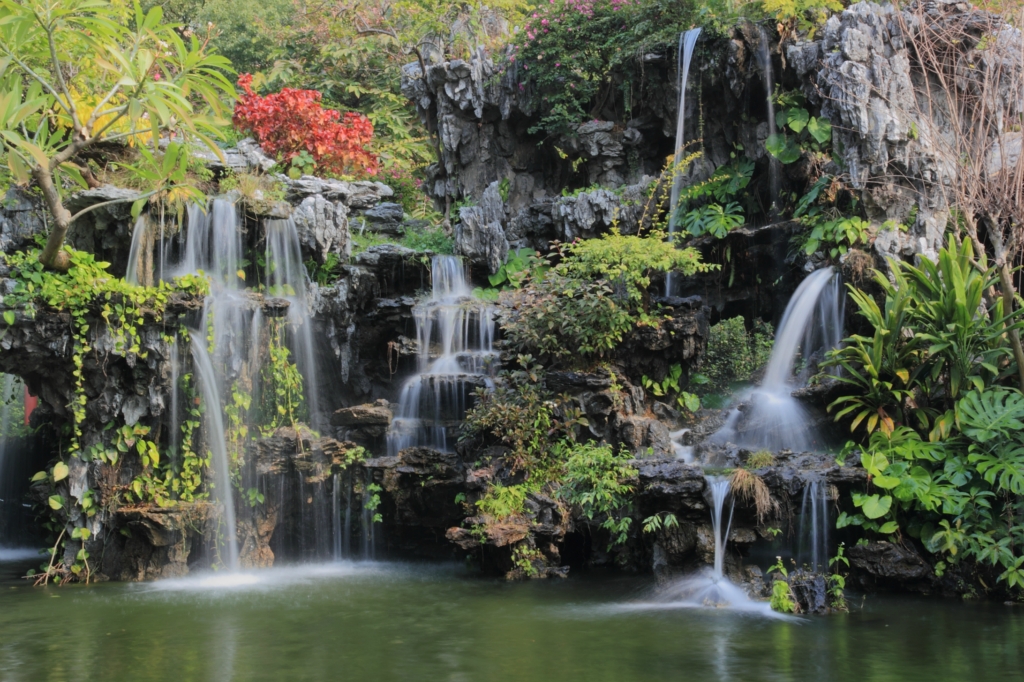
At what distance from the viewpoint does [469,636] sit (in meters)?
6.98

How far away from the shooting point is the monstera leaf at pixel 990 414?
8.65 metres

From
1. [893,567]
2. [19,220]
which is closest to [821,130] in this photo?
[893,567]

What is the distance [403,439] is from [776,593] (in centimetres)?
500

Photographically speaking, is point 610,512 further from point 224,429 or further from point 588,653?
point 224,429

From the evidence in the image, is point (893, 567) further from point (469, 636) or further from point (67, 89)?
point (67, 89)

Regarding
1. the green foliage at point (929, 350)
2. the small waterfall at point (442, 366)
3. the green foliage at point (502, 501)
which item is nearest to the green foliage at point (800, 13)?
the green foliage at point (929, 350)

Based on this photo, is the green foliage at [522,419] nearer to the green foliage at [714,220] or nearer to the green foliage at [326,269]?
the green foliage at [326,269]

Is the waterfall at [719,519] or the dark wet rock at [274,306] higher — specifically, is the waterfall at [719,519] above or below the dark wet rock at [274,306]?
below

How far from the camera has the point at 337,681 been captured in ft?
19.1

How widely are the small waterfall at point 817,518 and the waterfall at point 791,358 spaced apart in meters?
1.92

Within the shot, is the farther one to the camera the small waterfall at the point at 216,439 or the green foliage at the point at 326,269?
the green foliage at the point at 326,269

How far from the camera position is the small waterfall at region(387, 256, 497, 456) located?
11.1 meters

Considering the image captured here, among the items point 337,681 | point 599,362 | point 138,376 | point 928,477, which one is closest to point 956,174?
point 928,477

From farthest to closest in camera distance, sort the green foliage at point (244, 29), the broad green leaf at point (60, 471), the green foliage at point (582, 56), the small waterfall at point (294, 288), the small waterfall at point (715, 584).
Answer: the green foliage at point (244, 29)
the green foliage at point (582, 56)
the small waterfall at point (294, 288)
the broad green leaf at point (60, 471)
the small waterfall at point (715, 584)
